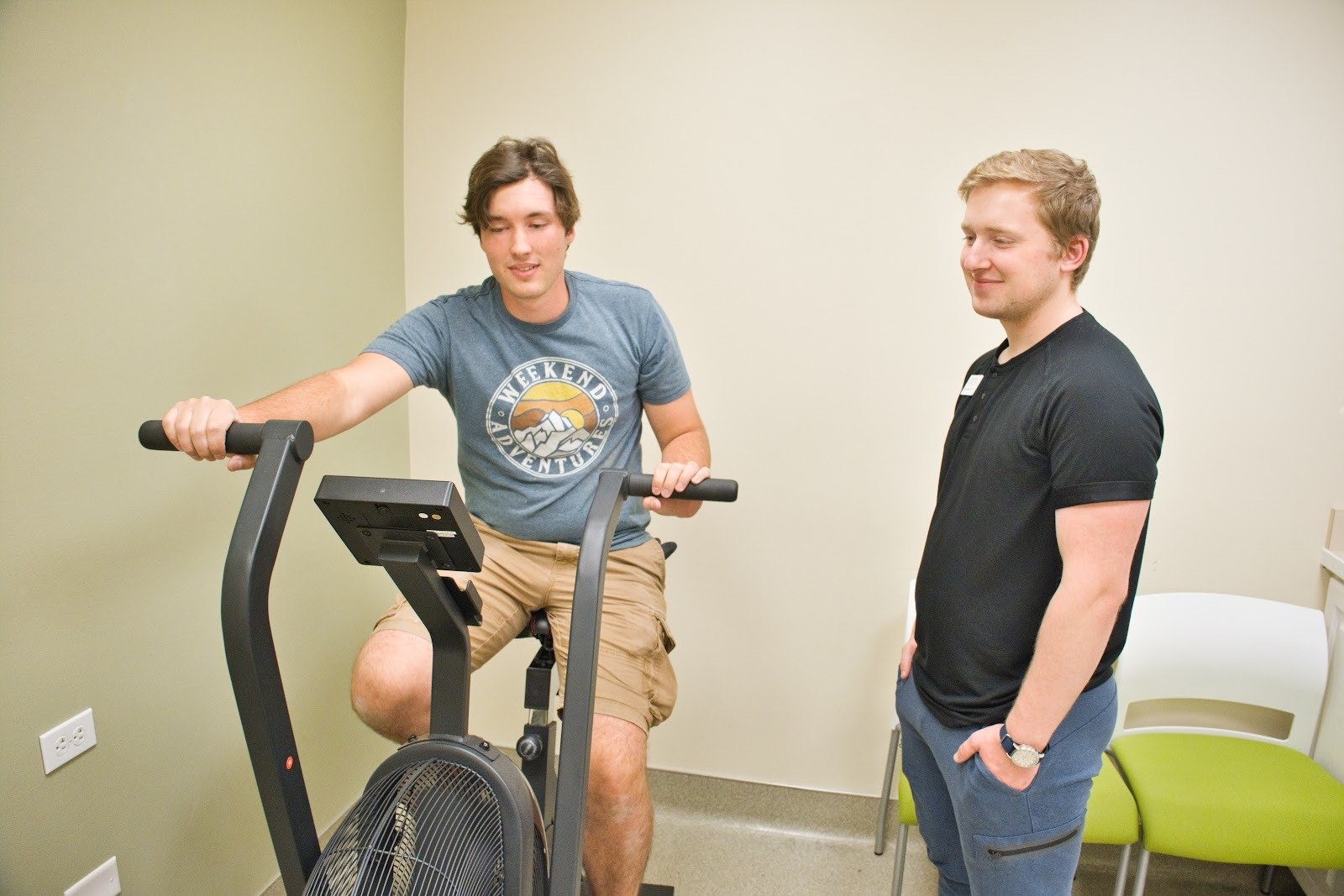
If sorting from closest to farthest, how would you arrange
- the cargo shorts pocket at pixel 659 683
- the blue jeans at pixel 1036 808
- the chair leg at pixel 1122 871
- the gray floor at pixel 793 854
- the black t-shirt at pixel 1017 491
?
the black t-shirt at pixel 1017 491 → the blue jeans at pixel 1036 808 → the cargo shorts pocket at pixel 659 683 → the chair leg at pixel 1122 871 → the gray floor at pixel 793 854

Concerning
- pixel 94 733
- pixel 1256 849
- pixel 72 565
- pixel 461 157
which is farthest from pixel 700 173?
pixel 1256 849

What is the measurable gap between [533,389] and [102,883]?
127 centimetres

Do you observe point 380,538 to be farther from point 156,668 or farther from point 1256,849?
point 1256,849

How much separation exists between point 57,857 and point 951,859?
1651 mm

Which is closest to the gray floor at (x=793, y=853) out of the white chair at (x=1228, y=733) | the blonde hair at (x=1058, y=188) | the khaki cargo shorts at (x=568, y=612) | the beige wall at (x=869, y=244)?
the beige wall at (x=869, y=244)

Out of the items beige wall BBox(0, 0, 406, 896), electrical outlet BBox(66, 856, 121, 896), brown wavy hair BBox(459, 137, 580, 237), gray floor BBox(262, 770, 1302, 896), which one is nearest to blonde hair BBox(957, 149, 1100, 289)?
brown wavy hair BBox(459, 137, 580, 237)

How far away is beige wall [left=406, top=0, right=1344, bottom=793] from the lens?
2.14 meters

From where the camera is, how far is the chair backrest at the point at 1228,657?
2.12m

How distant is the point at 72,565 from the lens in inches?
61.6

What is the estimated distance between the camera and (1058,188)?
1.27 meters

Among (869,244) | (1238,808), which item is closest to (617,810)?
(1238,808)

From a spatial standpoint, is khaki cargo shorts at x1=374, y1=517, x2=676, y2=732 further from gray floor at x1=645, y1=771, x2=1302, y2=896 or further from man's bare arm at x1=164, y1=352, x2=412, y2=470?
gray floor at x1=645, y1=771, x2=1302, y2=896

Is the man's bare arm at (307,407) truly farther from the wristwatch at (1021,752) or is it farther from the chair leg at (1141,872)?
the chair leg at (1141,872)

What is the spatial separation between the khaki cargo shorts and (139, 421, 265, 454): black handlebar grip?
1.78 feet
